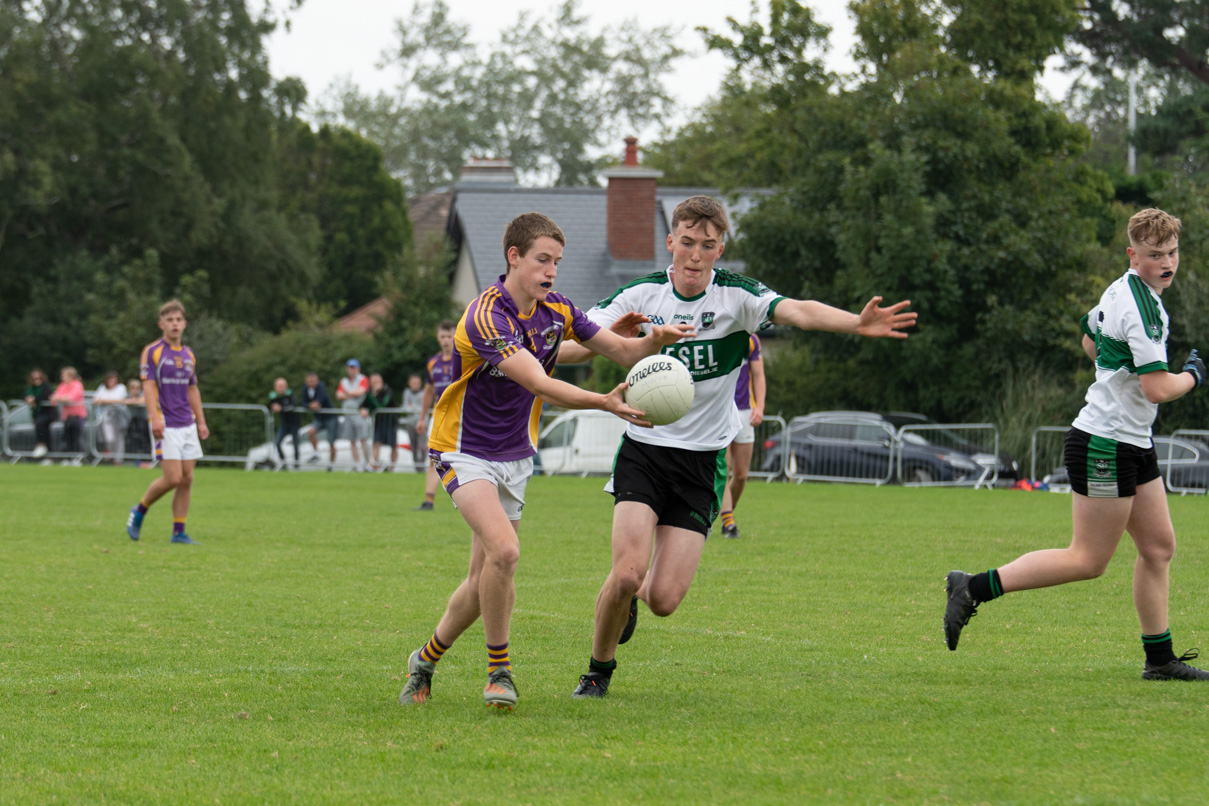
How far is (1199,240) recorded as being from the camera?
83.7ft

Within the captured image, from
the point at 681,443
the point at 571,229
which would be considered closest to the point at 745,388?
the point at 681,443

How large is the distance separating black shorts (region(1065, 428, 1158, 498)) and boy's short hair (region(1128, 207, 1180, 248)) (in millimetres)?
953

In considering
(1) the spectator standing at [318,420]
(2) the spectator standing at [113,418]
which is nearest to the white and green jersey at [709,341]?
(1) the spectator standing at [318,420]

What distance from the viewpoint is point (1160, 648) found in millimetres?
6508

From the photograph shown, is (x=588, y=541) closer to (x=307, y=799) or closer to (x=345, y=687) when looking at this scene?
(x=345, y=687)

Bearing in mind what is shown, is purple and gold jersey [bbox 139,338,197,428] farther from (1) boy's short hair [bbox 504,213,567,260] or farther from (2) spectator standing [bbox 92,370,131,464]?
(2) spectator standing [bbox 92,370,131,464]

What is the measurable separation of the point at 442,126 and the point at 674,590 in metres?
65.6

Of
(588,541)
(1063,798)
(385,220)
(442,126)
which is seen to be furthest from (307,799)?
(442,126)

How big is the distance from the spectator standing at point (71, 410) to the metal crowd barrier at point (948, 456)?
16.5m

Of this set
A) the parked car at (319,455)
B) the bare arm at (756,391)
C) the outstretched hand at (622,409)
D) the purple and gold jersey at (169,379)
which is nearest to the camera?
the outstretched hand at (622,409)

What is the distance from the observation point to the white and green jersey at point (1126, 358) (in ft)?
20.2

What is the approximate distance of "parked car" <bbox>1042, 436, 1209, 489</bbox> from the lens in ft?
69.9

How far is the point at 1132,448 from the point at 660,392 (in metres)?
2.31

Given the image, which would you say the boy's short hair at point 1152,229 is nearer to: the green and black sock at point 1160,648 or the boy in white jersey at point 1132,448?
the boy in white jersey at point 1132,448
